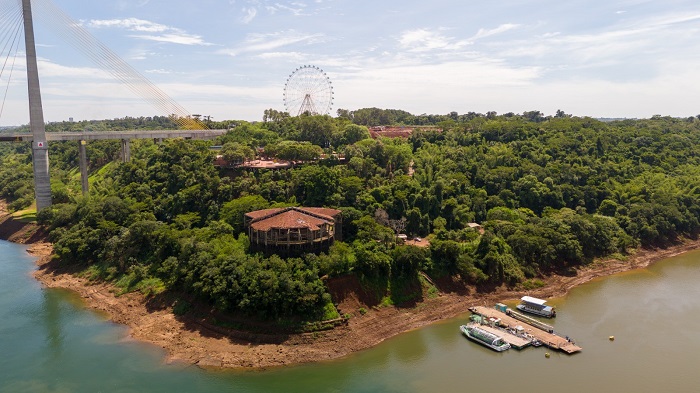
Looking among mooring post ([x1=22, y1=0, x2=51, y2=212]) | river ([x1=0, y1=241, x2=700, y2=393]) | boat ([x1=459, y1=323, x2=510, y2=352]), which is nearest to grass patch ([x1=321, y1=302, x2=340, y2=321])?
river ([x1=0, y1=241, x2=700, y2=393])

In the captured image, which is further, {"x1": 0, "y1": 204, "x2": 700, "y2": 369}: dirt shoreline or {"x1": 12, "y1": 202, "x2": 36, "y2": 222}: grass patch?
{"x1": 12, "y1": 202, "x2": 36, "y2": 222}: grass patch

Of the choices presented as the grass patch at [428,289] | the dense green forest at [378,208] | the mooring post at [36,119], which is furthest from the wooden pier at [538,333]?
the mooring post at [36,119]

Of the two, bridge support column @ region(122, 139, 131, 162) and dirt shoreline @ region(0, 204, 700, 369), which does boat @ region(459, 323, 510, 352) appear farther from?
bridge support column @ region(122, 139, 131, 162)

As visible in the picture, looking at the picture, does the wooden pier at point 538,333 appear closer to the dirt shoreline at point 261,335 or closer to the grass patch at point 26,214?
the dirt shoreline at point 261,335

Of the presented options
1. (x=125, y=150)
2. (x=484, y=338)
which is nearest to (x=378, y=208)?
(x=484, y=338)

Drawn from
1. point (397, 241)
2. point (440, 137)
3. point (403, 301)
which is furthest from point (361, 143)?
point (403, 301)

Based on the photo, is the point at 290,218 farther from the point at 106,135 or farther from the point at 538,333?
the point at 106,135
